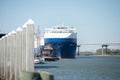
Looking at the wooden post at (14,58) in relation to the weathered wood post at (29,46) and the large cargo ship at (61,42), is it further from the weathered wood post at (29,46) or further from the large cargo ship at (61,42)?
the large cargo ship at (61,42)

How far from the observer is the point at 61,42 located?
14250 cm

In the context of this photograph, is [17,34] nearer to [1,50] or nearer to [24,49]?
[24,49]

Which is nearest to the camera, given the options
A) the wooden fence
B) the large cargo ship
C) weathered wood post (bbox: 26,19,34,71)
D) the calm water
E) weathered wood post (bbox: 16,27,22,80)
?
weathered wood post (bbox: 26,19,34,71)

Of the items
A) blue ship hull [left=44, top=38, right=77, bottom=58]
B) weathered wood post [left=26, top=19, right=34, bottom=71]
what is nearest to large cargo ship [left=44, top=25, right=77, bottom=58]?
blue ship hull [left=44, top=38, right=77, bottom=58]

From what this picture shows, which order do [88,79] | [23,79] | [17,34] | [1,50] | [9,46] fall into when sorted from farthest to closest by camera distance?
[88,79], [1,50], [9,46], [17,34], [23,79]

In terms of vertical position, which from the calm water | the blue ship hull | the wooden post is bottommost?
the calm water

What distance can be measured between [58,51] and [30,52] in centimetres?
12804

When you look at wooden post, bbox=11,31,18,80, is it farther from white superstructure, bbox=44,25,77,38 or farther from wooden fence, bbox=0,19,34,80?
white superstructure, bbox=44,25,77,38

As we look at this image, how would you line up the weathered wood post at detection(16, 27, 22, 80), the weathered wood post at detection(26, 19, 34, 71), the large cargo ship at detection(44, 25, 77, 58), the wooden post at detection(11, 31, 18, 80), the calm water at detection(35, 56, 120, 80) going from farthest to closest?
the large cargo ship at detection(44, 25, 77, 58) → the calm water at detection(35, 56, 120, 80) → the wooden post at detection(11, 31, 18, 80) → the weathered wood post at detection(16, 27, 22, 80) → the weathered wood post at detection(26, 19, 34, 71)

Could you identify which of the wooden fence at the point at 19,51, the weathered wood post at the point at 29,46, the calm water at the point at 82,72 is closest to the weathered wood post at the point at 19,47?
the wooden fence at the point at 19,51

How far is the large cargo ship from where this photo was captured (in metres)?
142

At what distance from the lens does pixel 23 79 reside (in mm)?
16625

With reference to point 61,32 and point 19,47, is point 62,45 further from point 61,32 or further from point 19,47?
point 19,47

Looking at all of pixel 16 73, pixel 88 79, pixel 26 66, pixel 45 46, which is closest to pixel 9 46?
pixel 16 73
